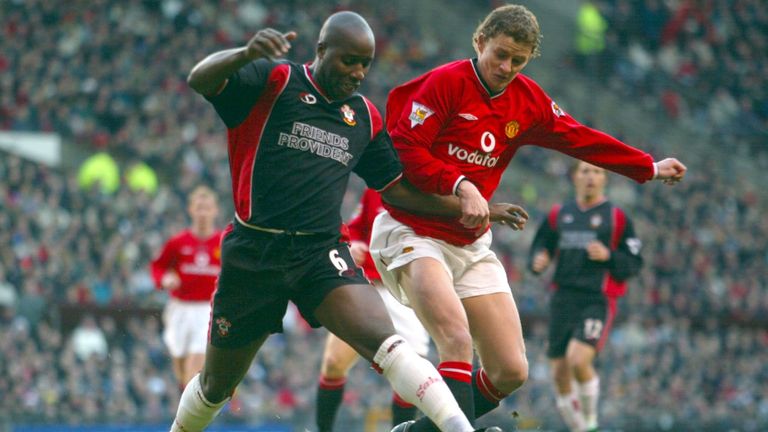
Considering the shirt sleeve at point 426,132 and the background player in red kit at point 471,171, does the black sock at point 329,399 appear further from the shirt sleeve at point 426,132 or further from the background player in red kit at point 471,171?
the shirt sleeve at point 426,132

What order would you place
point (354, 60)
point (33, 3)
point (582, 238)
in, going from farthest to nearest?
point (33, 3), point (582, 238), point (354, 60)

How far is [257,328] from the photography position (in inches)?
234

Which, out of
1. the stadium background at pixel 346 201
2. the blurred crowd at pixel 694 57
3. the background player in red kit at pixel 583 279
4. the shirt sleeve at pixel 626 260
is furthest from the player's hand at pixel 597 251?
the blurred crowd at pixel 694 57

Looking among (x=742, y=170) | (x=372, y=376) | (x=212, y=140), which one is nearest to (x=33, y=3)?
(x=212, y=140)

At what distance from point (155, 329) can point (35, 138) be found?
5.60 meters

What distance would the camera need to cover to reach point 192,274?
11.8m

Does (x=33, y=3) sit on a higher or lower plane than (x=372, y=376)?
higher

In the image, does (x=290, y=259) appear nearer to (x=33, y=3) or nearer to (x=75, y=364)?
(x=75, y=364)

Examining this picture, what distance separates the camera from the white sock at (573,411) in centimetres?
1070

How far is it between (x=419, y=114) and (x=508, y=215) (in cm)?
74

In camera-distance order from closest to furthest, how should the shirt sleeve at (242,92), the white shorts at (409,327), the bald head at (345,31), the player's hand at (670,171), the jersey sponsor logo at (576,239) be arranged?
1. the shirt sleeve at (242,92)
2. the bald head at (345,31)
3. the player's hand at (670,171)
4. the white shorts at (409,327)
5. the jersey sponsor logo at (576,239)

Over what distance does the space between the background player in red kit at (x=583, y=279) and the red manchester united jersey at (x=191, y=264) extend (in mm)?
3265

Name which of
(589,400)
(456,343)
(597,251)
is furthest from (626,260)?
(456,343)

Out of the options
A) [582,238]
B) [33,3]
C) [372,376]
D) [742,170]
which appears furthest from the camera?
[742,170]
